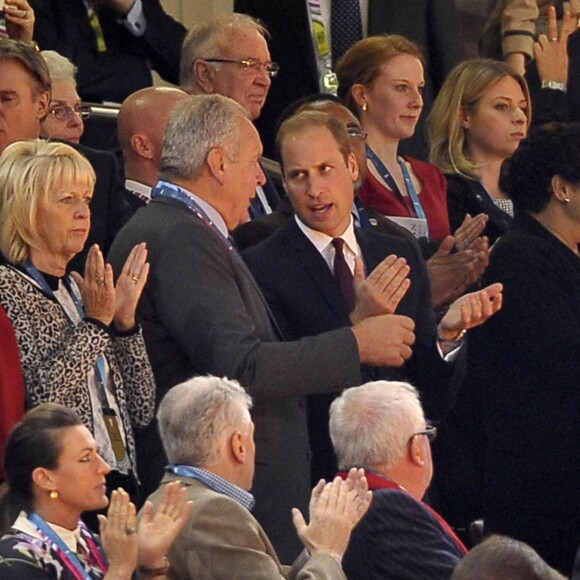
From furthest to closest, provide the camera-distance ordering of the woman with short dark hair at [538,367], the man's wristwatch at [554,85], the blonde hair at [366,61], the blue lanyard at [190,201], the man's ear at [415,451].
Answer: the man's wristwatch at [554,85], the blonde hair at [366,61], the woman with short dark hair at [538,367], the blue lanyard at [190,201], the man's ear at [415,451]

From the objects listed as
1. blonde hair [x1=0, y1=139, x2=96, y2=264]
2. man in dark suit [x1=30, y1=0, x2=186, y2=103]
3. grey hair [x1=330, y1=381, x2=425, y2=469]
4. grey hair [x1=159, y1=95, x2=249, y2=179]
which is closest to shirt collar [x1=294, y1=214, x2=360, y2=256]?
grey hair [x1=159, y1=95, x2=249, y2=179]

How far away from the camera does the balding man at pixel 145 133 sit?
6523 mm

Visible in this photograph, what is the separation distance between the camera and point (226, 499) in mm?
4723

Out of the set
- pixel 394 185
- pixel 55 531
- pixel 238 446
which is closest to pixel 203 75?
pixel 394 185

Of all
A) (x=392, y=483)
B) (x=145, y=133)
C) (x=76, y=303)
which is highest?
(x=145, y=133)

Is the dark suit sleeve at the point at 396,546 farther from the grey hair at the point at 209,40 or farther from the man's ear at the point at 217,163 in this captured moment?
the grey hair at the point at 209,40

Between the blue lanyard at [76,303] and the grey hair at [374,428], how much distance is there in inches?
25.5

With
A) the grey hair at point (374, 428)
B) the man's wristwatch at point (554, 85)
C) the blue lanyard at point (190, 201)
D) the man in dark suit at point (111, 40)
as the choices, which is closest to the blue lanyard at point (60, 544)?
the grey hair at point (374, 428)

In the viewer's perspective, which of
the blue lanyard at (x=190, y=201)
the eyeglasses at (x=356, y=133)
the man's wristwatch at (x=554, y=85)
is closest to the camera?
the blue lanyard at (x=190, y=201)

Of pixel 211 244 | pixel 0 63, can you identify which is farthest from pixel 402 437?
pixel 0 63

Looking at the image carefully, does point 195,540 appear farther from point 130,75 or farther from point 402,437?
point 130,75

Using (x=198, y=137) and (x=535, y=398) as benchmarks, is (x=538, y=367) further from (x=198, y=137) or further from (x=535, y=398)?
(x=198, y=137)

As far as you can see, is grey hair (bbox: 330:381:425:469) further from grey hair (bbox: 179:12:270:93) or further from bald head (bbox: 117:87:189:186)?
grey hair (bbox: 179:12:270:93)

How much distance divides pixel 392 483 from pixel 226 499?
493 millimetres
